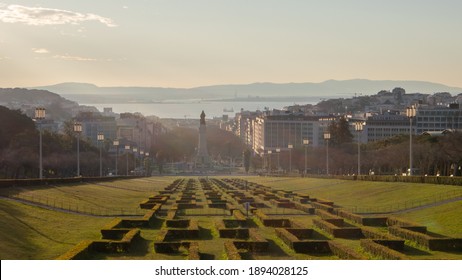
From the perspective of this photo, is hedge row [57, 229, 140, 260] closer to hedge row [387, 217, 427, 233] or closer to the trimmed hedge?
the trimmed hedge

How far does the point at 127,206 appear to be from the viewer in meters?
64.6

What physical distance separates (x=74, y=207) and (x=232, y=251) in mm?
24219

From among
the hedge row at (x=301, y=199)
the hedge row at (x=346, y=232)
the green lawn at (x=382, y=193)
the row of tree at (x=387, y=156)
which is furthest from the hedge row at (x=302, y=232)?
the row of tree at (x=387, y=156)

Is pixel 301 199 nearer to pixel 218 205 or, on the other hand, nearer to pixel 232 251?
pixel 218 205

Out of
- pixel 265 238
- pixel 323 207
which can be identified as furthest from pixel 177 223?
Result: pixel 323 207

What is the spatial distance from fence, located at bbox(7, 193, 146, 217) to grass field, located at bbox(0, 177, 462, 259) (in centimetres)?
168

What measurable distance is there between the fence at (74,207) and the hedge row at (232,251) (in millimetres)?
19477

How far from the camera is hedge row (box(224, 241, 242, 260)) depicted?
33544 mm

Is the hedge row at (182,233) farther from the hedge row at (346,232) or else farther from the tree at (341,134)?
the tree at (341,134)

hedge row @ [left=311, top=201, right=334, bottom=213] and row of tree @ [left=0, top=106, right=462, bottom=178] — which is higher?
row of tree @ [left=0, top=106, right=462, bottom=178]

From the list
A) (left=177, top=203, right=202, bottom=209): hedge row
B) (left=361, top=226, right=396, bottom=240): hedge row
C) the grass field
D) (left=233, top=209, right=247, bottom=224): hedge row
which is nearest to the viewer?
the grass field

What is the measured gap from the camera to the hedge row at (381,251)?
33.8 m

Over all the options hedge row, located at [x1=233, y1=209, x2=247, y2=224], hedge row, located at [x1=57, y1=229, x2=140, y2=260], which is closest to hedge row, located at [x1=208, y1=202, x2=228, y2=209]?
hedge row, located at [x1=233, y1=209, x2=247, y2=224]

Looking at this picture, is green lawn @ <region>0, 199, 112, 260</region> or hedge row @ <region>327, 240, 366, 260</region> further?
green lawn @ <region>0, 199, 112, 260</region>
